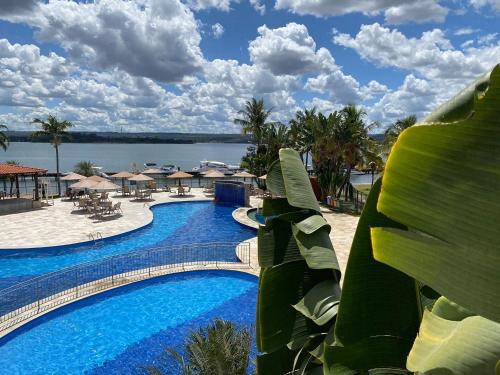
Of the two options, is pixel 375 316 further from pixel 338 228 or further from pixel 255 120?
pixel 255 120

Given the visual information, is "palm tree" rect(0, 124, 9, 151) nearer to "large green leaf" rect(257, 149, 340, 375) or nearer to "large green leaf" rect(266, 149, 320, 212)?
"large green leaf" rect(266, 149, 320, 212)


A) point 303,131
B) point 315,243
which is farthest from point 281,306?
point 303,131

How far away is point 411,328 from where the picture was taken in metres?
2.24

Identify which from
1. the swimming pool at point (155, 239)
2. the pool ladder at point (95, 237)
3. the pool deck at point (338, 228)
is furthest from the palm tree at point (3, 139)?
the pool deck at point (338, 228)

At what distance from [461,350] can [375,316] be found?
109 centimetres

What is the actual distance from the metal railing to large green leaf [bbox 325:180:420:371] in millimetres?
12098

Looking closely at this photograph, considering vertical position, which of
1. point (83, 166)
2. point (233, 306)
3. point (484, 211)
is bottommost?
point (233, 306)

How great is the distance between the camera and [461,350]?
117 cm

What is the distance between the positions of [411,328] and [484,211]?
1437 mm

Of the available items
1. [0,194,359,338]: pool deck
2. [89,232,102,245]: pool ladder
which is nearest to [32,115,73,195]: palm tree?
[0,194,359,338]: pool deck

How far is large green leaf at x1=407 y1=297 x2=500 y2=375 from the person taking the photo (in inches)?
45.3

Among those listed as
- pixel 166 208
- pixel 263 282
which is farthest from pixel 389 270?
pixel 166 208

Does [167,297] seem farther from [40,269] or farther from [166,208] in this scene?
[166,208]

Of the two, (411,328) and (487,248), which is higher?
(487,248)
